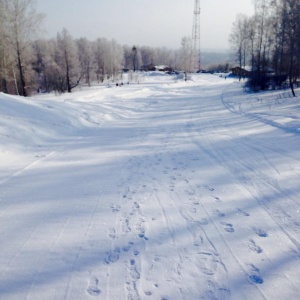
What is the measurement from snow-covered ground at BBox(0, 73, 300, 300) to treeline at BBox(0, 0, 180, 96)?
20549mm

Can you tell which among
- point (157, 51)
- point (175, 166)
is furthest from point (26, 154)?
point (157, 51)

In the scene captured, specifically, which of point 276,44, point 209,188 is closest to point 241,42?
point 276,44

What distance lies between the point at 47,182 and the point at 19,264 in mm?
2757

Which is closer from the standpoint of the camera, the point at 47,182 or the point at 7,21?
the point at 47,182

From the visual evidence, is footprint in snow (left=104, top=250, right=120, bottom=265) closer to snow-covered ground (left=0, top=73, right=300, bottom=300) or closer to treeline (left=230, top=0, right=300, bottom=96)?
snow-covered ground (left=0, top=73, right=300, bottom=300)

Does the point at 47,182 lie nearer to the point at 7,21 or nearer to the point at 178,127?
the point at 178,127

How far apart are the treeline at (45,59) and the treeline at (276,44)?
2145cm

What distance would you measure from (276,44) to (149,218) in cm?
2598

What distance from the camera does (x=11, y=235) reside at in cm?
385

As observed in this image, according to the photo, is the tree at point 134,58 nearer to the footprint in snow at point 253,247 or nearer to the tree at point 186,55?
the tree at point 186,55

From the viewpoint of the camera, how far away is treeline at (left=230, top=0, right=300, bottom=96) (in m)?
19.4

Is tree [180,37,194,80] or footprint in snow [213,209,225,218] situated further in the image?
tree [180,37,194,80]

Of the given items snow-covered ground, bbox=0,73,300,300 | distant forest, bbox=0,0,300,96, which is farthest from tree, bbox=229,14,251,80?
snow-covered ground, bbox=0,73,300,300

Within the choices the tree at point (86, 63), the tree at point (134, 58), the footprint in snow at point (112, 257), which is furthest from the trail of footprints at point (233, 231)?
the tree at point (134, 58)
